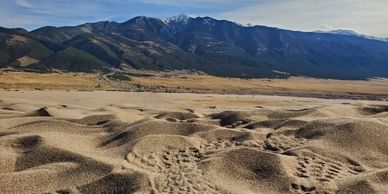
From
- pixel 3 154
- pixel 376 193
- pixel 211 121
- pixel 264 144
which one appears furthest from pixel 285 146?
pixel 3 154

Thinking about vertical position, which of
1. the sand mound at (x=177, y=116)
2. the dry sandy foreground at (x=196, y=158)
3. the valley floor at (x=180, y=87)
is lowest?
the valley floor at (x=180, y=87)

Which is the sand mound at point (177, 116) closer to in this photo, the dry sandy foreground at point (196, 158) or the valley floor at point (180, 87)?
the dry sandy foreground at point (196, 158)

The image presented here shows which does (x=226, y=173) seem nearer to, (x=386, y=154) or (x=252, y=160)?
(x=252, y=160)

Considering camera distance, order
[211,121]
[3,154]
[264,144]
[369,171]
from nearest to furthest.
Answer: [369,171] < [3,154] < [264,144] < [211,121]

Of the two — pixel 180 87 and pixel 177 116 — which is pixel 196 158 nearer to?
pixel 177 116

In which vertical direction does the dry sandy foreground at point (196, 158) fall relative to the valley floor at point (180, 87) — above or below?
above

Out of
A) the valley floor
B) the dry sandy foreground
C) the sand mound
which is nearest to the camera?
the dry sandy foreground

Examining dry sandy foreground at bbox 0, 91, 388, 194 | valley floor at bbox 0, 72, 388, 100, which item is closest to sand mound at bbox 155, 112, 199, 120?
dry sandy foreground at bbox 0, 91, 388, 194

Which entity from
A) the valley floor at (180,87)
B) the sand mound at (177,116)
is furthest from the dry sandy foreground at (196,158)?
the valley floor at (180,87)

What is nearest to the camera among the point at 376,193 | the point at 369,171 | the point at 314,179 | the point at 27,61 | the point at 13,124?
the point at 376,193

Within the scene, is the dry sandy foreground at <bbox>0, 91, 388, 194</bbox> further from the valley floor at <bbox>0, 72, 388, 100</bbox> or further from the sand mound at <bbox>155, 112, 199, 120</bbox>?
A: the valley floor at <bbox>0, 72, 388, 100</bbox>

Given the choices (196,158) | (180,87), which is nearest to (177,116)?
(196,158)
